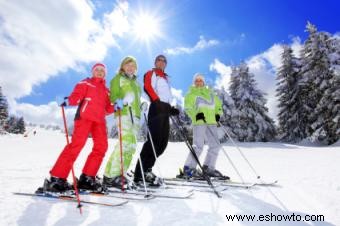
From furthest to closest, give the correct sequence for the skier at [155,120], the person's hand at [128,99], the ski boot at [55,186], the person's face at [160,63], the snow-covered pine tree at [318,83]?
1. the snow-covered pine tree at [318,83]
2. the person's face at [160,63]
3. the skier at [155,120]
4. the person's hand at [128,99]
5. the ski boot at [55,186]

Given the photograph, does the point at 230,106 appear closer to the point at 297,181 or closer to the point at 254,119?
the point at 254,119

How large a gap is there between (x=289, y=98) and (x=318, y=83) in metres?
5.67

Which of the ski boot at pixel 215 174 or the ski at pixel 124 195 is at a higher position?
the ski boot at pixel 215 174

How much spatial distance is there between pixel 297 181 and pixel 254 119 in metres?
29.6

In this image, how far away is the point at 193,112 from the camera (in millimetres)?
7738

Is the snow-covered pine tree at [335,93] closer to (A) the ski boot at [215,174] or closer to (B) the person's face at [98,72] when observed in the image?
(A) the ski boot at [215,174]

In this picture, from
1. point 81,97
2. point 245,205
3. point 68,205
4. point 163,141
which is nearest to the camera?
point 68,205

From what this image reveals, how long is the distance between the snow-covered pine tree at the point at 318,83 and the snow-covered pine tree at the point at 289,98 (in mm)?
1108

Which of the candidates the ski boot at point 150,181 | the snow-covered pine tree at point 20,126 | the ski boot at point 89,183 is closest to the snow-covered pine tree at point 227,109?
the ski boot at point 150,181

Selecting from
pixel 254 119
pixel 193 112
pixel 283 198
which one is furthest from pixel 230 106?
pixel 283 198

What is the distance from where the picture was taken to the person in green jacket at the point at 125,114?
17.7 ft

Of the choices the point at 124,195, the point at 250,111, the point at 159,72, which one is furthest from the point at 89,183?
the point at 250,111

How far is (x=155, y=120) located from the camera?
5.95 metres

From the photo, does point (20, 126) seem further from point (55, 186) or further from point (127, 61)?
point (55, 186)
